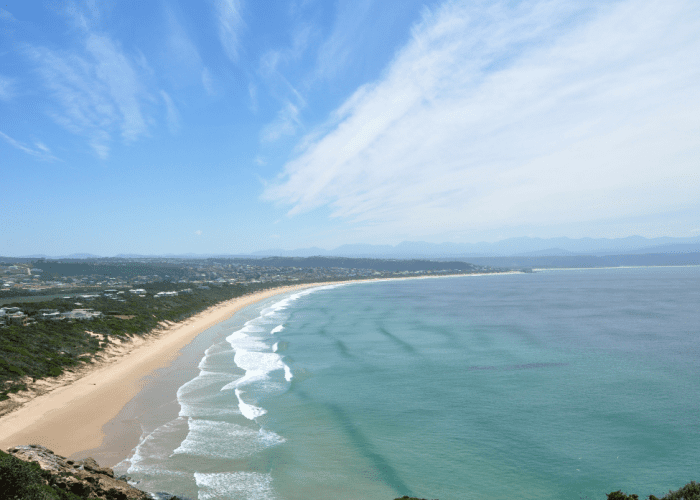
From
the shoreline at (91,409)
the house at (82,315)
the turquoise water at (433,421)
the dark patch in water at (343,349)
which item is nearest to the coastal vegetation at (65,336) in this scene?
the house at (82,315)

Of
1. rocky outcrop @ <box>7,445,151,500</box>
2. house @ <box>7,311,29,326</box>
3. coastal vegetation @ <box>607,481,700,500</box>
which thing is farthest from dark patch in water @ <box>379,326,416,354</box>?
house @ <box>7,311,29,326</box>

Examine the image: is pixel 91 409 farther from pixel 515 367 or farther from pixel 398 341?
pixel 515 367

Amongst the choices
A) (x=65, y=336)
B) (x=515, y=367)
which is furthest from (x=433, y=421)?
(x=65, y=336)

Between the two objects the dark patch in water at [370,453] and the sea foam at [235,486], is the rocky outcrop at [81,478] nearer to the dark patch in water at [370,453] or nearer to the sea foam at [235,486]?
the sea foam at [235,486]

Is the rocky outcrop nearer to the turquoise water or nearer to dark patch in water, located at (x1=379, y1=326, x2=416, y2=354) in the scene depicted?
the turquoise water

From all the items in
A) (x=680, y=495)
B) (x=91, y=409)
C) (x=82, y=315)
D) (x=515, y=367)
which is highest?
(x=82, y=315)

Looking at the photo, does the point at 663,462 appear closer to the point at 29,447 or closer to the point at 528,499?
the point at 528,499
